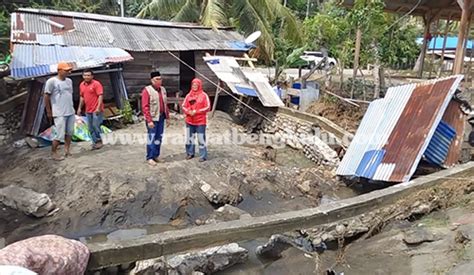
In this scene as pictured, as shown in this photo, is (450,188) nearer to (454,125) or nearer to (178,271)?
(454,125)

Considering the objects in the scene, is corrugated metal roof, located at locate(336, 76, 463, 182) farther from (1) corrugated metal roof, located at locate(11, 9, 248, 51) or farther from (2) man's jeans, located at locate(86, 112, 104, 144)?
(1) corrugated metal roof, located at locate(11, 9, 248, 51)

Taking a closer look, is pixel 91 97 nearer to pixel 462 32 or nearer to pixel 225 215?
pixel 225 215

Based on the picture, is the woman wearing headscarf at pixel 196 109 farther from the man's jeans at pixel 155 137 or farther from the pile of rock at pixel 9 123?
the pile of rock at pixel 9 123

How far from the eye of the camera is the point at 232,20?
55.2 feet

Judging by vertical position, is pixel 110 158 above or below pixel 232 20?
below

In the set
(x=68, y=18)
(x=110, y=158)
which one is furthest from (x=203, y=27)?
(x=110, y=158)

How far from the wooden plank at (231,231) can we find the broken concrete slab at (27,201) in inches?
144

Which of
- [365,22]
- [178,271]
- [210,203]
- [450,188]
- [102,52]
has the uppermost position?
[365,22]

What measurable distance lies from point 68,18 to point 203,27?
4.84 m

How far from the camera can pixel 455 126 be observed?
705 cm

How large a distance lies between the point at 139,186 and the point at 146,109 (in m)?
1.43

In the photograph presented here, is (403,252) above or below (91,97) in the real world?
below

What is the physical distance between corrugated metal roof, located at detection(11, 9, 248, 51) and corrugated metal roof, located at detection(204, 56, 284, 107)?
1015 mm

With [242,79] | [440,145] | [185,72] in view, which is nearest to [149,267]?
[440,145]
